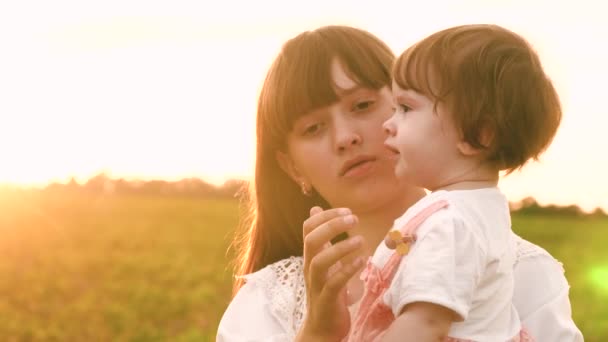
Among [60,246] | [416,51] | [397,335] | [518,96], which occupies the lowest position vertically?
[60,246]

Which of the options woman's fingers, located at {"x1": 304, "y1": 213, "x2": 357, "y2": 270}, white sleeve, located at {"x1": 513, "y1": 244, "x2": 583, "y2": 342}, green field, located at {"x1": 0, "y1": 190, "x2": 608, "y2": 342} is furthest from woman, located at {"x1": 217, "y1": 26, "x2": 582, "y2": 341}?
green field, located at {"x1": 0, "y1": 190, "x2": 608, "y2": 342}

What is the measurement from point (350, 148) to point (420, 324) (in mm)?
1160

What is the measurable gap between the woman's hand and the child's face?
23 cm

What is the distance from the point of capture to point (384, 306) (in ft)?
9.77

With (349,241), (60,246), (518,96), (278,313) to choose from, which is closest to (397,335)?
(349,241)

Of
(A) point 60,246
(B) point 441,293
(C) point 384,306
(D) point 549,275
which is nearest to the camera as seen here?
(B) point 441,293

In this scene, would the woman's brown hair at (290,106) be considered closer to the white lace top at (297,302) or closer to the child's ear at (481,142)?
the white lace top at (297,302)

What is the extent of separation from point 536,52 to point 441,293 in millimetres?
811

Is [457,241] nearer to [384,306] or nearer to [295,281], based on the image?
[384,306]

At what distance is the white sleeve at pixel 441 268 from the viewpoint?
2773 mm

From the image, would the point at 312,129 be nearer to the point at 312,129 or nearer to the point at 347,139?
the point at 312,129

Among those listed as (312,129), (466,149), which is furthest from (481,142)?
(312,129)

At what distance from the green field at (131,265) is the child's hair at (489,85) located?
3.08 m

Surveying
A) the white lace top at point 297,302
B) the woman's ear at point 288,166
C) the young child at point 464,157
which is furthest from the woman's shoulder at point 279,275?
the young child at point 464,157
